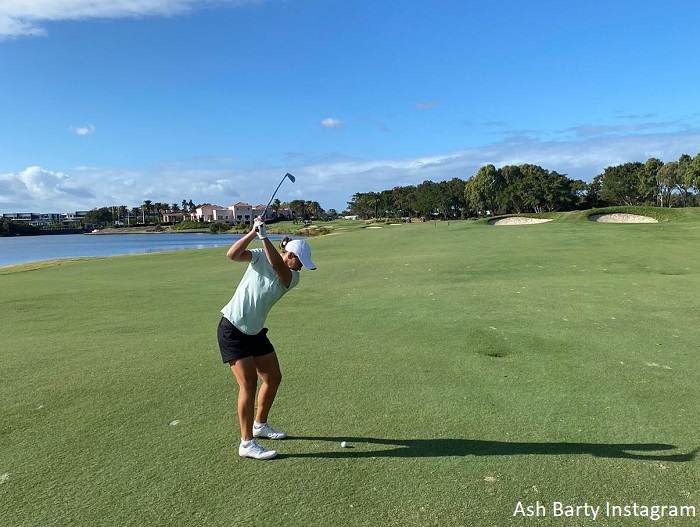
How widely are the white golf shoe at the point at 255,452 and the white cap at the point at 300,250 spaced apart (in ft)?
5.19

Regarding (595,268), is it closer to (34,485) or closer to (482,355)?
(482,355)

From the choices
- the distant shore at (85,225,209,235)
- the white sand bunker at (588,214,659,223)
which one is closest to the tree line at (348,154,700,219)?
the white sand bunker at (588,214,659,223)

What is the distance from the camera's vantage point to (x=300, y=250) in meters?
4.52

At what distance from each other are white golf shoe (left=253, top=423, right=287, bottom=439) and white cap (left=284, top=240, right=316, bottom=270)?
5.19ft

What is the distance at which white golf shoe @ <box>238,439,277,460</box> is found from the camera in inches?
171

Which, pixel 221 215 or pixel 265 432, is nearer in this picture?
pixel 265 432

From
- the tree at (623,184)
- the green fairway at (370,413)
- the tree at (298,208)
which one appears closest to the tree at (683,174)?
the tree at (623,184)

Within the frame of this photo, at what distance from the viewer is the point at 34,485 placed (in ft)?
13.1

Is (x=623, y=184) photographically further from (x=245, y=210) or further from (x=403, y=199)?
(x=245, y=210)

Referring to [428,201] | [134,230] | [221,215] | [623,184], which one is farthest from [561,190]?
[134,230]

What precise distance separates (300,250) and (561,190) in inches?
3642

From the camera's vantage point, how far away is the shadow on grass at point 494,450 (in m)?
4.31

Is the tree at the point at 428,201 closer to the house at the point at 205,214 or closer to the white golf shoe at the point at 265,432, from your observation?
the house at the point at 205,214

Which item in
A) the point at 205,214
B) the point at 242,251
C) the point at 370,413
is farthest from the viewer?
the point at 205,214
